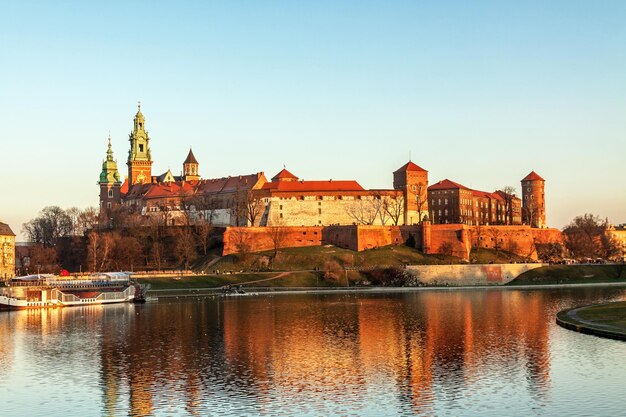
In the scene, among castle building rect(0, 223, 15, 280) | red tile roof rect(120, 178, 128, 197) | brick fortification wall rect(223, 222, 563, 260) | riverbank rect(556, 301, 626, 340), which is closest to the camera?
riverbank rect(556, 301, 626, 340)

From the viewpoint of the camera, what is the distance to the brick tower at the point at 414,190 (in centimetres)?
9606

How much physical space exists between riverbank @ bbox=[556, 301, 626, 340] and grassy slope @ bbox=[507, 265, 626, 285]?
34210mm

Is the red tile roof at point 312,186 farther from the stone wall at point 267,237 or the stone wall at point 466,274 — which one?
the stone wall at point 466,274

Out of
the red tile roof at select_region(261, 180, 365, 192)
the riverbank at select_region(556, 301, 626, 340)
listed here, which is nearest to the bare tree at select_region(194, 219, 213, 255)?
the red tile roof at select_region(261, 180, 365, 192)

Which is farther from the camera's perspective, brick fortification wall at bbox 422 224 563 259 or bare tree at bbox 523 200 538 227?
bare tree at bbox 523 200 538 227

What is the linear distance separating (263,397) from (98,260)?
6525 cm

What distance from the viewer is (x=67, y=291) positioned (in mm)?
63344

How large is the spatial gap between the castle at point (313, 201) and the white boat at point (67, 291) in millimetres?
23636

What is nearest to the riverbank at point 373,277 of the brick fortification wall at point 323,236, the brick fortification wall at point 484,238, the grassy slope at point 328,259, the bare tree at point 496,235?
the grassy slope at point 328,259

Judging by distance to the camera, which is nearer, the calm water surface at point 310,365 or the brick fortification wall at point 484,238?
the calm water surface at point 310,365

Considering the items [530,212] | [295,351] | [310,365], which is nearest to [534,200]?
[530,212]

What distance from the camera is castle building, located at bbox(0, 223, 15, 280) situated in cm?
8594

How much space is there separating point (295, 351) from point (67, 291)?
37.6 meters

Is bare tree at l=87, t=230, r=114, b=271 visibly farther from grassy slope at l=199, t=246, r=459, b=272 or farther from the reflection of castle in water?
the reflection of castle in water
